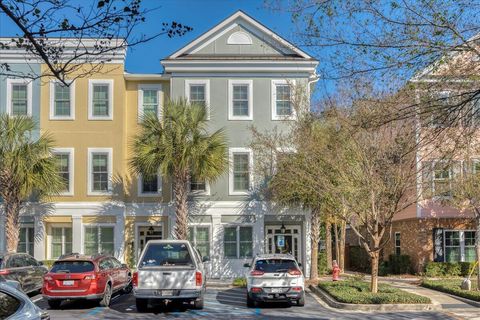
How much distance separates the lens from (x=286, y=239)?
30359 mm

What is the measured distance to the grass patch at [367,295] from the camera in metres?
16.9

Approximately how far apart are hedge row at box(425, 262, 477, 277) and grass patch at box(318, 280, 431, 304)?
10016mm

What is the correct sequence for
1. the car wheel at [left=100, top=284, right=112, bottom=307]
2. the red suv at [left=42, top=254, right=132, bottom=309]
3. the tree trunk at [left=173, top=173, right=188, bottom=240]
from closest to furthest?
the red suv at [left=42, top=254, right=132, bottom=309], the car wheel at [left=100, top=284, right=112, bottom=307], the tree trunk at [left=173, top=173, right=188, bottom=240]

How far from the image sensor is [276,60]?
29.4 m

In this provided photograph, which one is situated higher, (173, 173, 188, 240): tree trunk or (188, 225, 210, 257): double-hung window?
(173, 173, 188, 240): tree trunk

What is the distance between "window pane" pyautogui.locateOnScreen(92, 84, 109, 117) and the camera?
2966 cm

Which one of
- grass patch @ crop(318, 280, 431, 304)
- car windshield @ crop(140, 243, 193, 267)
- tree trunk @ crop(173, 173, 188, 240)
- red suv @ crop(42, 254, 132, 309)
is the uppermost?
tree trunk @ crop(173, 173, 188, 240)

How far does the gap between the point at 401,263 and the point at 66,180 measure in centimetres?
1731

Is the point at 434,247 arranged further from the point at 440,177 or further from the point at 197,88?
the point at 197,88

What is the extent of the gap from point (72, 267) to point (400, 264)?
1926cm

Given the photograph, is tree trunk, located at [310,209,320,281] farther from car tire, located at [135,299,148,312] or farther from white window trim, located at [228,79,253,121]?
car tire, located at [135,299,148,312]

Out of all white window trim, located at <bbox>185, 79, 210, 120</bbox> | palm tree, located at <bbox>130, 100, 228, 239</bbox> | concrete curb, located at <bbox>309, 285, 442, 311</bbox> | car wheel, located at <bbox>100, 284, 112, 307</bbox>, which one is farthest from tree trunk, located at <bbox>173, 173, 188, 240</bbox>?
concrete curb, located at <bbox>309, 285, 442, 311</bbox>

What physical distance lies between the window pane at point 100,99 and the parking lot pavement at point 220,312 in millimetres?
12286

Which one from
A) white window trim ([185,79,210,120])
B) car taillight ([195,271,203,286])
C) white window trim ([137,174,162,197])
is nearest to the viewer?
car taillight ([195,271,203,286])
